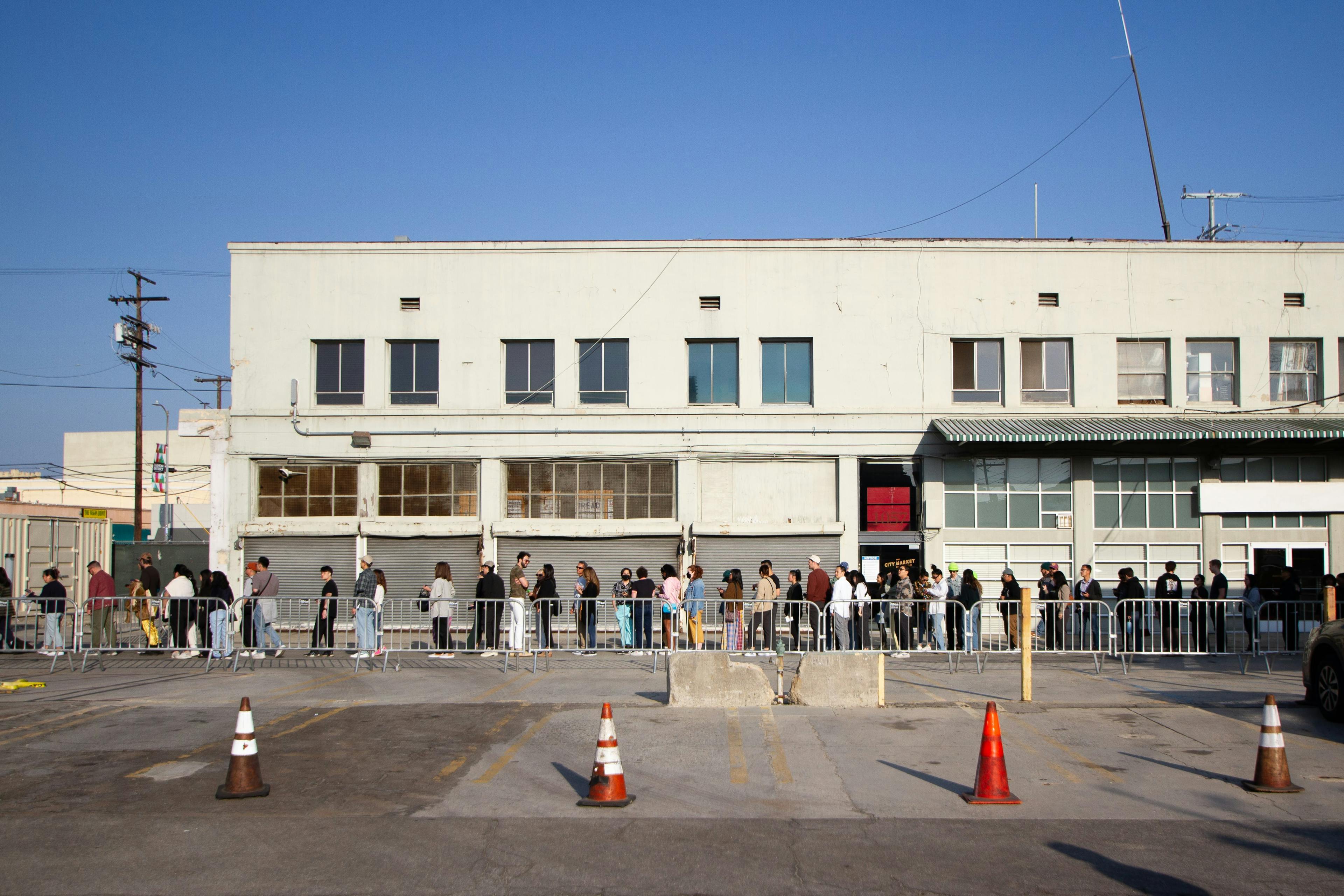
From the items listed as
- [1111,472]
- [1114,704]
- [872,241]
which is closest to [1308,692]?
[1114,704]

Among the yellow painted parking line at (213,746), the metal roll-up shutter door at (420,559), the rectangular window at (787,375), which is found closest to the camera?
the yellow painted parking line at (213,746)

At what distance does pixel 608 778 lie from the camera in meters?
7.82

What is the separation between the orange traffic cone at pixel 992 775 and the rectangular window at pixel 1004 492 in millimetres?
15959

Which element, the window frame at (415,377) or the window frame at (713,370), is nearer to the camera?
the window frame at (713,370)

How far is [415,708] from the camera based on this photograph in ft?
41.0

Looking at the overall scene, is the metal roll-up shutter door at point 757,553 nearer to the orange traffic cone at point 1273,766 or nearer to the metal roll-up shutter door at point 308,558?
the metal roll-up shutter door at point 308,558

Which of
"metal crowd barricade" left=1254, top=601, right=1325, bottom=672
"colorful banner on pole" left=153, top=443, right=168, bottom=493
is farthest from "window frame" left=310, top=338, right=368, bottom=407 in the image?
"colorful banner on pole" left=153, top=443, right=168, bottom=493

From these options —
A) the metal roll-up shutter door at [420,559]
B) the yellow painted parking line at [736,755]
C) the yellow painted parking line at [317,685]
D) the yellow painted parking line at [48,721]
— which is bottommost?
the yellow painted parking line at [317,685]

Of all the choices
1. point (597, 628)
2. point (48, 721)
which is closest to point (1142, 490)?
point (597, 628)

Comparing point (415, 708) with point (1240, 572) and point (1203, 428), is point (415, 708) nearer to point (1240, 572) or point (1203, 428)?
point (1203, 428)

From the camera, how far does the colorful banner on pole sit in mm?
47531

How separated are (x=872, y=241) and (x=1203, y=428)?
8.19 m

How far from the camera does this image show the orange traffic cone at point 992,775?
25.9 feet

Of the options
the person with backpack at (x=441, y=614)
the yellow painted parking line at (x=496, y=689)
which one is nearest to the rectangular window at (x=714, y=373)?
the person with backpack at (x=441, y=614)
